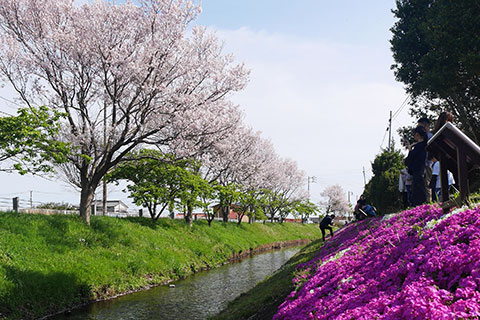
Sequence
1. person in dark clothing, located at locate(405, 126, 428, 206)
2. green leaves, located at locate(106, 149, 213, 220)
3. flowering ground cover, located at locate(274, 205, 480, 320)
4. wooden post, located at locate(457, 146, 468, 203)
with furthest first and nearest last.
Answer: green leaves, located at locate(106, 149, 213, 220) → person in dark clothing, located at locate(405, 126, 428, 206) → wooden post, located at locate(457, 146, 468, 203) → flowering ground cover, located at locate(274, 205, 480, 320)

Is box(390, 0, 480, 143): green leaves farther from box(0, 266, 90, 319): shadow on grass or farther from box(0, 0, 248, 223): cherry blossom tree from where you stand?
box(0, 266, 90, 319): shadow on grass

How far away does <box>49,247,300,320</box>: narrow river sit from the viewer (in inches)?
554

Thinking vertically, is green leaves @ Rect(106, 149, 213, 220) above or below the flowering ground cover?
above

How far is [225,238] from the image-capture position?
117 feet

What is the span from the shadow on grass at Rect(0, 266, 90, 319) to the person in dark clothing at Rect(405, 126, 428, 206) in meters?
13.3

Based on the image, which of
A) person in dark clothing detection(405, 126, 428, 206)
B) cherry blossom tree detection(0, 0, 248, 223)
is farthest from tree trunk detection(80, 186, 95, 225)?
person in dark clothing detection(405, 126, 428, 206)

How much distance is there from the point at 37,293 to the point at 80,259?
3470mm

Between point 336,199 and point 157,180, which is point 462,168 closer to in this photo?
point 157,180

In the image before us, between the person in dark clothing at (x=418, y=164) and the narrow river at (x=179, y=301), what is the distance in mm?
8570

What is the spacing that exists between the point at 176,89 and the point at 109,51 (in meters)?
4.10

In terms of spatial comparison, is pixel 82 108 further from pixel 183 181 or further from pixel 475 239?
pixel 475 239

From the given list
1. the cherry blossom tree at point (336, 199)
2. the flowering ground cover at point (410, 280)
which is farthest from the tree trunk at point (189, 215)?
the cherry blossom tree at point (336, 199)

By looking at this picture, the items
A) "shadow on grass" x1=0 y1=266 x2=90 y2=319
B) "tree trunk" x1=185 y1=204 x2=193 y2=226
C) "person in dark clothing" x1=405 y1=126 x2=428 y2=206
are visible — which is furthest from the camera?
"tree trunk" x1=185 y1=204 x2=193 y2=226

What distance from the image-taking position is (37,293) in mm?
13719
